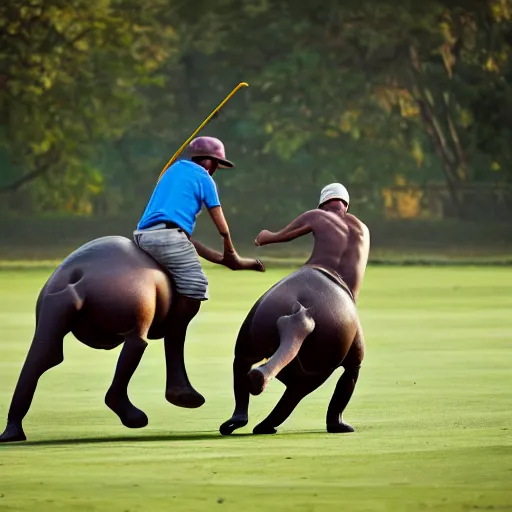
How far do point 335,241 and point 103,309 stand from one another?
1.45m

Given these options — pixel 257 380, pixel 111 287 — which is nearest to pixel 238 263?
pixel 111 287

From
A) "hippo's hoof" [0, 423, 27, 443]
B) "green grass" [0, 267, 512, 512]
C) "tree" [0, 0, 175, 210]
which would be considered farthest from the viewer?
"tree" [0, 0, 175, 210]

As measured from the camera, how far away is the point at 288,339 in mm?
10141

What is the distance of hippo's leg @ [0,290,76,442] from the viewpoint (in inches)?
397

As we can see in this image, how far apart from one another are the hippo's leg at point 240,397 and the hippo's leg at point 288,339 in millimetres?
424

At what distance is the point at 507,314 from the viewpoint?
874 inches

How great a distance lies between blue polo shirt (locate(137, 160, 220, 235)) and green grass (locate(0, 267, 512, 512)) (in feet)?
3.92

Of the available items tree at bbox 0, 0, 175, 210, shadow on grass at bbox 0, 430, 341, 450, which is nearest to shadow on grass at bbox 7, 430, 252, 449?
shadow on grass at bbox 0, 430, 341, 450

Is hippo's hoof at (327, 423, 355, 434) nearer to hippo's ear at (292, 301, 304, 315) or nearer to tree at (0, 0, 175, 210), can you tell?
hippo's ear at (292, 301, 304, 315)

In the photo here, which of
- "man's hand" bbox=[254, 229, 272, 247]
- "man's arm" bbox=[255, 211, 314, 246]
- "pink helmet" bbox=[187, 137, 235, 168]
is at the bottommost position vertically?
"man's hand" bbox=[254, 229, 272, 247]

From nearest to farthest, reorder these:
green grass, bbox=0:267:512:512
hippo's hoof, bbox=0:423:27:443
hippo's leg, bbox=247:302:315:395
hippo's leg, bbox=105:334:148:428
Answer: green grass, bbox=0:267:512:512
hippo's leg, bbox=247:302:315:395
hippo's hoof, bbox=0:423:27:443
hippo's leg, bbox=105:334:148:428

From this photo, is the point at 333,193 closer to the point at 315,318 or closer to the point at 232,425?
the point at 315,318

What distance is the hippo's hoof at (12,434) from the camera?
32.9ft

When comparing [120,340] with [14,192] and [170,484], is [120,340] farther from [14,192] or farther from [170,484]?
[14,192]
